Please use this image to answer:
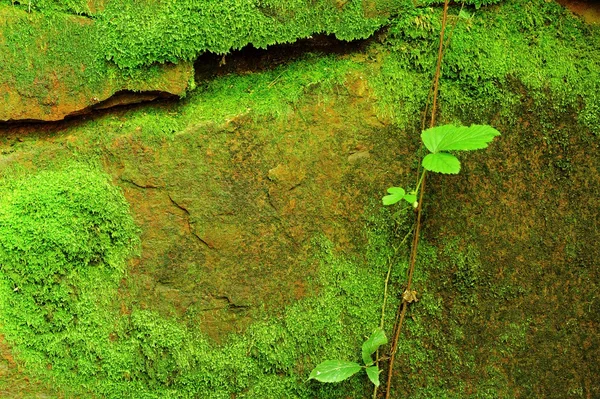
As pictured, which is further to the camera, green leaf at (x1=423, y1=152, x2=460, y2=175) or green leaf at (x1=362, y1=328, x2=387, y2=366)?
green leaf at (x1=362, y1=328, x2=387, y2=366)

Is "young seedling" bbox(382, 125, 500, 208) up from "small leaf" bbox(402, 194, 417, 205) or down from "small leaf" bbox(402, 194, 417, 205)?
up

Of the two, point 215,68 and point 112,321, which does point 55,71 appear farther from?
point 112,321

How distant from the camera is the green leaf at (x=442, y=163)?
1733mm

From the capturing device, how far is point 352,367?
6.25 feet

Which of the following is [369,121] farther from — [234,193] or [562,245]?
[562,245]

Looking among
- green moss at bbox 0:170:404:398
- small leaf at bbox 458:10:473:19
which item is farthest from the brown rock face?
small leaf at bbox 458:10:473:19

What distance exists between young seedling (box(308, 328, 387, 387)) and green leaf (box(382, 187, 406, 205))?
45cm

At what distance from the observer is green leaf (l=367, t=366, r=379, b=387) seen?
186cm

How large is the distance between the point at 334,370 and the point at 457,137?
825 mm

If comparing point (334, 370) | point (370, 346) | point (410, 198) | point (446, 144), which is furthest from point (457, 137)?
point (334, 370)

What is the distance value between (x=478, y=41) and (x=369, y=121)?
467 mm

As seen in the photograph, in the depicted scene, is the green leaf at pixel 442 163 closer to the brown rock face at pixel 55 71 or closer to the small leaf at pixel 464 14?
the small leaf at pixel 464 14

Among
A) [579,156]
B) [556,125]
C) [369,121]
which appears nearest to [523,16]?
[556,125]

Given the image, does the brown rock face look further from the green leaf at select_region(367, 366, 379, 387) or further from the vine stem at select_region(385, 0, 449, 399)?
the green leaf at select_region(367, 366, 379, 387)
